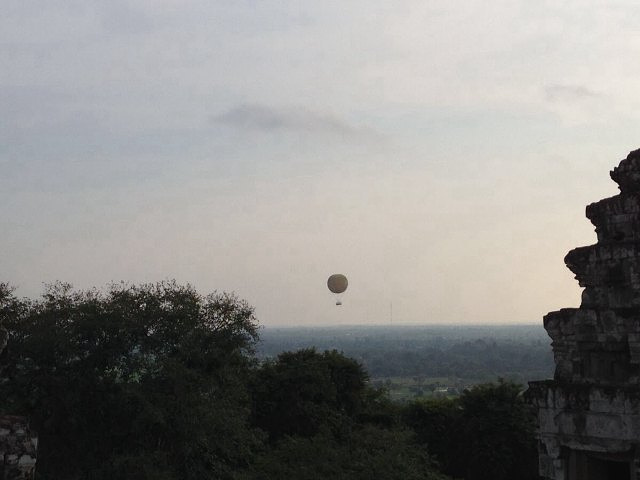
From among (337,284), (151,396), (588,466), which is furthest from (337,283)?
(588,466)

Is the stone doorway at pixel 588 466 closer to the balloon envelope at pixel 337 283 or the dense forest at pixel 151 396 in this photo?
the dense forest at pixel 151 396

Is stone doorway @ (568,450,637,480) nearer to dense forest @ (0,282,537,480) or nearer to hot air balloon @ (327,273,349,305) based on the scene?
dense forest @ (0,282,537,480)

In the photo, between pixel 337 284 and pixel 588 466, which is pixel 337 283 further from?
pixel 588 466

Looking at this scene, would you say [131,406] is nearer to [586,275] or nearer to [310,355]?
[310,355]

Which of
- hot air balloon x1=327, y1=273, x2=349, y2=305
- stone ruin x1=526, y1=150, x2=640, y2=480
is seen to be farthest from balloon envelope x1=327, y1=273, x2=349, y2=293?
stone ruin x1=526, y1=150, x2=640, y2=480

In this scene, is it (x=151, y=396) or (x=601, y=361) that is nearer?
(x=601, y=361)

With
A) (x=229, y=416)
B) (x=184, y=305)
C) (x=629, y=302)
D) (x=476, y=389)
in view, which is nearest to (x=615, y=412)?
(x=629, y=302)
